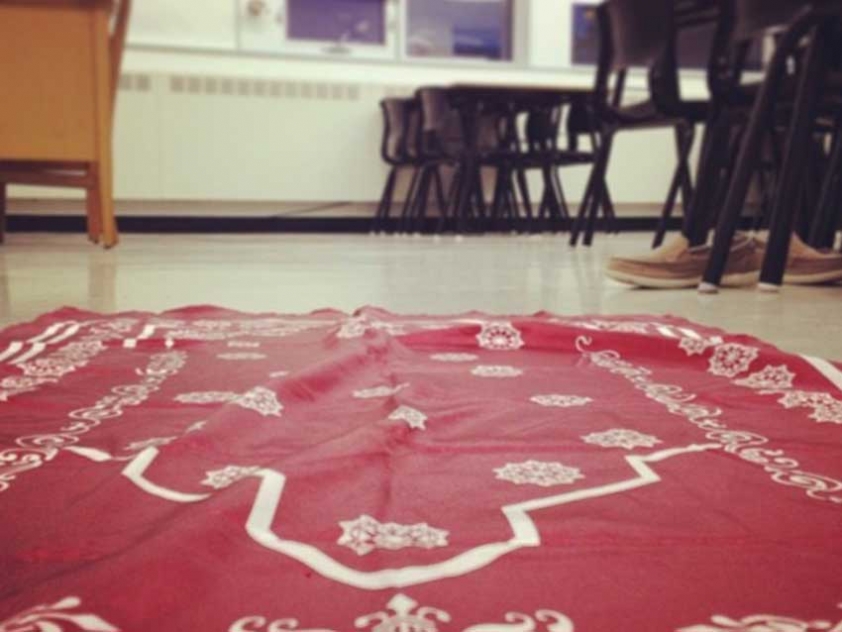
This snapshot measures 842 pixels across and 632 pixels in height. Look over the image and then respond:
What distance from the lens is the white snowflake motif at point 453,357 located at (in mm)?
1119

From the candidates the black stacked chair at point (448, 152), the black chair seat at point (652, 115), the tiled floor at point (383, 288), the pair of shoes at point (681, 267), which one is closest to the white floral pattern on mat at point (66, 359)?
the tiled floor at point (383, 288)

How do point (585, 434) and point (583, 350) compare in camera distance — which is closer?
point (585, 434)

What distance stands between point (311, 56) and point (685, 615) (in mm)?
5585

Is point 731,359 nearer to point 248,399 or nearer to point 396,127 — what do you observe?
point 248,399

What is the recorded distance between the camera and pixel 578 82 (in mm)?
6074

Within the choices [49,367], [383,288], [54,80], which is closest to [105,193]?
[54,80]

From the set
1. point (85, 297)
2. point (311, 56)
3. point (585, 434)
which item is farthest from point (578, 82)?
point (585, 434)

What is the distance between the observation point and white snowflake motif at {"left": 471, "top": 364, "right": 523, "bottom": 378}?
40.0 inches

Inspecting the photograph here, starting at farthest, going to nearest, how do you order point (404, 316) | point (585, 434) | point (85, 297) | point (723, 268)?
point (723, 268)
point (85, 297)
point (404, 316)
point (585, 434)

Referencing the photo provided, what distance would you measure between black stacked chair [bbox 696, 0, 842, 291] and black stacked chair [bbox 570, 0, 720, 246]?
0.75 metres

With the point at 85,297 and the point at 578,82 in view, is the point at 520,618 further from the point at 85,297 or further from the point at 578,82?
the point at 578,82

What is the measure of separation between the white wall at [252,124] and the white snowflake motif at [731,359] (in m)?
4.76

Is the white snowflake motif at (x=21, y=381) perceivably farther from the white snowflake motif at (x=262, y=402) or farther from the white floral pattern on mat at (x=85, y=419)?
the white snowflake motif at (x=262, y=402)

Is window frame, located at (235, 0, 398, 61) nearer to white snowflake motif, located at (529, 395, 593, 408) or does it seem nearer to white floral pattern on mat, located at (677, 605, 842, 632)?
white snowflake motif, located at (529, 395, 593, 408)
